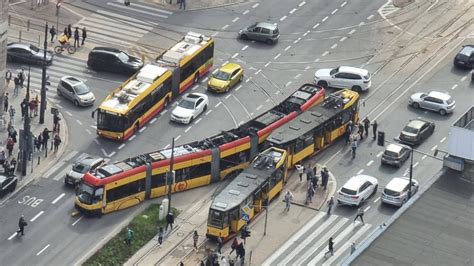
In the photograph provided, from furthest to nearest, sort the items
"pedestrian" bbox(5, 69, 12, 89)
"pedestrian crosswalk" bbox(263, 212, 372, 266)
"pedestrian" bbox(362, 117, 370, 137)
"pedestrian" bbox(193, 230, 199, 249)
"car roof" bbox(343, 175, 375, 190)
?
"pedestrian" bbox(5, 69, 12, 89), "pedestrian" bbox(362, 117, 370, 137), "car roof" bbox(343, 175, 375, 190), "pedestrian" bbox(193, 230, 199, 249), "pedestrian crosswalk" bbox(263, 212, 372, 266)

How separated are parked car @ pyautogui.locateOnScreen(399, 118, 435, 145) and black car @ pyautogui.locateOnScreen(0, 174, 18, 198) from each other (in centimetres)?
3469

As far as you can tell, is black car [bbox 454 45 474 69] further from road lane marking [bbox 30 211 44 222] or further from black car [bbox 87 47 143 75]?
road lane marking [bbox 30 211 44 222]

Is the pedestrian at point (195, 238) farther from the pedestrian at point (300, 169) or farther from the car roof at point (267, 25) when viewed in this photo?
the car roof at point (267, 25)

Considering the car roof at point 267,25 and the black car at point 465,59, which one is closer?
the black car at point 465,59

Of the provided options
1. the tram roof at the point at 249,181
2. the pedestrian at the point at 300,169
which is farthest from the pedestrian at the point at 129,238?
the pedestrian at the point at 300,169

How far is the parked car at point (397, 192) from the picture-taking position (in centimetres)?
12925

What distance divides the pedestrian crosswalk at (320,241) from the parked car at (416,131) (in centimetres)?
1356

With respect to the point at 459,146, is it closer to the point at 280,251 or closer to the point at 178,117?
the point at 280,251

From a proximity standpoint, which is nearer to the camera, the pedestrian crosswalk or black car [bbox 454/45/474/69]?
the pedestrian crosswalk

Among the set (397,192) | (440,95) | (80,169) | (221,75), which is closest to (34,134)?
(80,169)

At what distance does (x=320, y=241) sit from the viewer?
414 feet

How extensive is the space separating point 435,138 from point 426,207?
29162 mm

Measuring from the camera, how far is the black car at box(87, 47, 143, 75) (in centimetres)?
15050

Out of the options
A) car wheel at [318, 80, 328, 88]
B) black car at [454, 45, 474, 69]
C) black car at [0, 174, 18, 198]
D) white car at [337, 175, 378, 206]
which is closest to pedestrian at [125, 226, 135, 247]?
black car at [0, 174, 18, 198]
